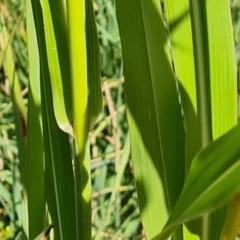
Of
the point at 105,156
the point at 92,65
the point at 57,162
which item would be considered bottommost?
the point at 105,156

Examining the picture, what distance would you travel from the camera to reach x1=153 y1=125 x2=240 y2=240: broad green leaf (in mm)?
308

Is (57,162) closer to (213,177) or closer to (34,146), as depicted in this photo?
(34,146)

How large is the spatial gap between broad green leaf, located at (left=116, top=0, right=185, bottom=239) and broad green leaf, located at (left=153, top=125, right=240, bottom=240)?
19cm

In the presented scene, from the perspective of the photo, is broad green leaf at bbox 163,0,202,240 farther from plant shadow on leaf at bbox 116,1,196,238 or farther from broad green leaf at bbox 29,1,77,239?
broad green leaf at bbox 29,1,77,239

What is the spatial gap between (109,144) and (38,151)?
2.08ft

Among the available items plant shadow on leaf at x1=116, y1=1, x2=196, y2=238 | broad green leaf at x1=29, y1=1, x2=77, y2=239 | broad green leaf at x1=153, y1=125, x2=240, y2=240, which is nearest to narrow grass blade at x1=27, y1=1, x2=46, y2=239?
broad green leaf at x1=29, y1=1, x2=77, y2=239

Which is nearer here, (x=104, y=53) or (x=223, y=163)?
(x=223, y=163)

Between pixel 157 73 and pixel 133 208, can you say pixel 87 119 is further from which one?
pixel 133 208

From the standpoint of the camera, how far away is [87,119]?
0.45 meters

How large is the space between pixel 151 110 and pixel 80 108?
0.11m

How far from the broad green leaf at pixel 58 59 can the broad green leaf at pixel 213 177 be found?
Result: 0.18 m

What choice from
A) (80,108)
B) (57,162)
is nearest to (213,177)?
(80,108)

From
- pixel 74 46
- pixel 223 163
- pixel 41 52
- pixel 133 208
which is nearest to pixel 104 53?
pixel 133 208

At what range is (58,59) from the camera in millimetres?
491
